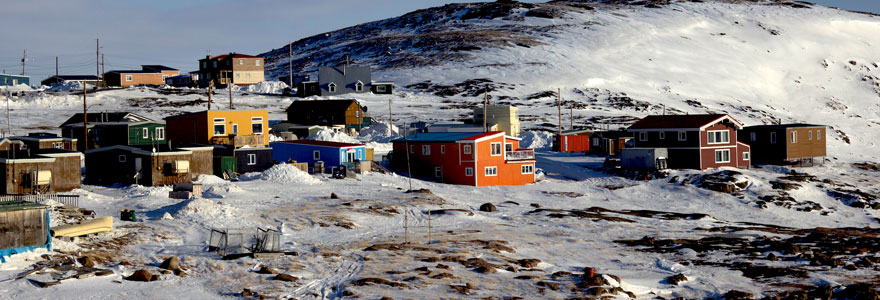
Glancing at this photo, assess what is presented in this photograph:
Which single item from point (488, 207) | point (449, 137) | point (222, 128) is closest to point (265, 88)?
point (222, 128)

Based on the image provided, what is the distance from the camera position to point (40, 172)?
45.7 meters

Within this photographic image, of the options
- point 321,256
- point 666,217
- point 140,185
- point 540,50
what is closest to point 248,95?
point 540,50

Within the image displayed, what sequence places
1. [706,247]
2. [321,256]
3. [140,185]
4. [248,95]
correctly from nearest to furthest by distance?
[321,256], [706,247], [140,185], [248,95]

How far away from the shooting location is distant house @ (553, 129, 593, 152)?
3280 inches

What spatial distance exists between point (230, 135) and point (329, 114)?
37.4 meters

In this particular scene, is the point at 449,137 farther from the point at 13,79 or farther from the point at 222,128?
the point at 13,79

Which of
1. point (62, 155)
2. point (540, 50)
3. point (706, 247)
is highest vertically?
point (540, 50)

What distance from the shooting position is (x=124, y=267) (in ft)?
98.4

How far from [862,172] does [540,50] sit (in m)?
104

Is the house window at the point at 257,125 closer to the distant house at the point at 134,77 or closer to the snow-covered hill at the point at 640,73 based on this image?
the snow-covered hill at the point at 640,73

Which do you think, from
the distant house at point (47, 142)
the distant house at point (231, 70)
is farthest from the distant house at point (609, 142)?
the distant house at point (231, 70)

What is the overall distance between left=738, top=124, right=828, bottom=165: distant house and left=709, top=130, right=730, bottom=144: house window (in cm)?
700

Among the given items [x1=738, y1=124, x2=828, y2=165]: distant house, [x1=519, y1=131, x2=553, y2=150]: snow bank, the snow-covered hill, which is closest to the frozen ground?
[x1=519, y1=131, x2=553, y2=150]: snow bank

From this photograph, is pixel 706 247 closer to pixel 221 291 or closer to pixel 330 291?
pixel 330 291
